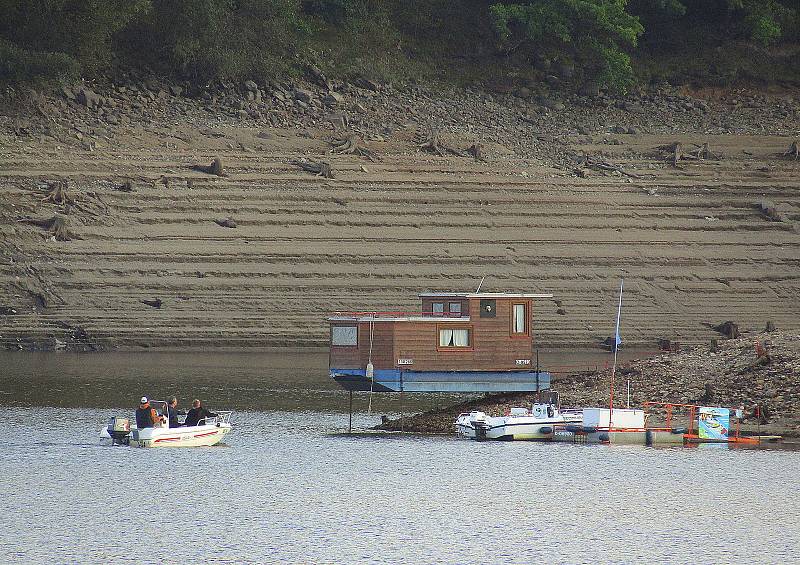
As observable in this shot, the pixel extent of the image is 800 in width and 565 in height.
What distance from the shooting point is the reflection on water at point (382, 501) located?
31.1m

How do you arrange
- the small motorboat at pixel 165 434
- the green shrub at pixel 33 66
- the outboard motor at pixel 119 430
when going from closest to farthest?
1. the outboard motor at pixel 119 430
2. the small motorboat at pixel 165 434
3. the green shrub at pixel 33 66

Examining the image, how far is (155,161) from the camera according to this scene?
7881 centimetres

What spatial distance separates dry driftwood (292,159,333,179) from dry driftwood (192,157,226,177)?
3.76m

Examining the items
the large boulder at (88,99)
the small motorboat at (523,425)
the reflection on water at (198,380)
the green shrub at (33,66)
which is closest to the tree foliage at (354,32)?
the green shrub at (33,66)

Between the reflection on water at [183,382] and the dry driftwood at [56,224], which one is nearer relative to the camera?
the reflection on water at [183,382]

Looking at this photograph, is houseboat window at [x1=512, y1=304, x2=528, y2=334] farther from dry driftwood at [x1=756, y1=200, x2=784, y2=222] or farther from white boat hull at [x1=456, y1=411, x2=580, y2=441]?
dry driftwood at [x1=756, y1=200, x2=784, y2=222]

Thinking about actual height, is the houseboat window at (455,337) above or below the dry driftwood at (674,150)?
below

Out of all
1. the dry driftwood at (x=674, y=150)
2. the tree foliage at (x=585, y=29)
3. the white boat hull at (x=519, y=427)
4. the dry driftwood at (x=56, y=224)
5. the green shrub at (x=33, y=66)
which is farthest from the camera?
the tree foliage at (x=585, y=29)

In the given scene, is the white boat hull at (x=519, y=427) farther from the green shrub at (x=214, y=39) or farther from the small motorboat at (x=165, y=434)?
the green shrub at (x=214, y=39)

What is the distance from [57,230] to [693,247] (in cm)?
2699

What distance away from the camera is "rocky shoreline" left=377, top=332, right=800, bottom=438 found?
→ 45.7 meters

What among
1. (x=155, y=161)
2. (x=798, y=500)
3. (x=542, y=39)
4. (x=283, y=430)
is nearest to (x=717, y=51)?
(x=542, y=39)

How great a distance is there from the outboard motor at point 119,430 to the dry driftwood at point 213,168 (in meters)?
35.3

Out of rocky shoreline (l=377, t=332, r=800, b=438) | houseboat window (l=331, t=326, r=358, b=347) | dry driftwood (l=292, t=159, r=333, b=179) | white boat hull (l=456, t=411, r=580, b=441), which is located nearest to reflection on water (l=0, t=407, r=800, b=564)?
white boat hull (l=456, t=411, r=580, b=441)
